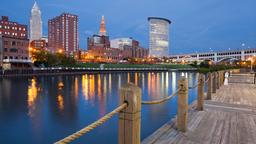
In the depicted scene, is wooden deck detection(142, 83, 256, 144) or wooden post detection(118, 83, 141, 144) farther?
wooden deck detection(142, 83, 256, 144)

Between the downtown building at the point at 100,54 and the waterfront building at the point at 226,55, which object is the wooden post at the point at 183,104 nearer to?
the waterfront building at the point at 226,55

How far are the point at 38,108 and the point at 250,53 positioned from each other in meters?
145

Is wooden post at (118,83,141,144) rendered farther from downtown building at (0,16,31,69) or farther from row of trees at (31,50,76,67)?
row of trees at (31,50,76,67)

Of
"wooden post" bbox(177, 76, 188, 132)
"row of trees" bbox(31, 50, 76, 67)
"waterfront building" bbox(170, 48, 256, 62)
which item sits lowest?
"wooden post" bbox(177, 76, 188, 132)

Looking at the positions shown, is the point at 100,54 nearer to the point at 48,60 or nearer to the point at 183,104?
the point at 48,60

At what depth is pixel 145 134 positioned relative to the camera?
10250 mm

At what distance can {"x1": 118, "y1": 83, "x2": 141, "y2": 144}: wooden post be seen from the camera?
3.21m

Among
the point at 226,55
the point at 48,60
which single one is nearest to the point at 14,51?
the point at 48,60

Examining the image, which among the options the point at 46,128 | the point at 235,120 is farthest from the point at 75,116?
the point at 235,120

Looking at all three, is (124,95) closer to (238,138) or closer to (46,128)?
(238,138)

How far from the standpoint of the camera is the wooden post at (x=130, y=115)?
10.5 feet

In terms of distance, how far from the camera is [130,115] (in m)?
3.25

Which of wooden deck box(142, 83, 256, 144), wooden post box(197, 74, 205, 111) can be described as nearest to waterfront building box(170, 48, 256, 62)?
wooden post box(197, 74, 205, 111)

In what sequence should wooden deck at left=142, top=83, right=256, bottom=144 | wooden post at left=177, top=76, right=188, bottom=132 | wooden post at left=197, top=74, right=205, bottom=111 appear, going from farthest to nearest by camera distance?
1. wooden post at left=197, top=74, right=205, bottom=111
2. wooden post at left=177, top=76, right=188, bottom=132
3. wooden deck at left=142, top=83, right=256, bottom=144
